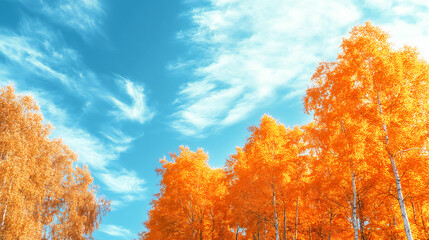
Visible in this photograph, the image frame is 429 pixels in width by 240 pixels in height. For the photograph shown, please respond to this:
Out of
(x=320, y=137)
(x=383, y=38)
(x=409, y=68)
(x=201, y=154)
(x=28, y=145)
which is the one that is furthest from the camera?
(x=201, y=154)

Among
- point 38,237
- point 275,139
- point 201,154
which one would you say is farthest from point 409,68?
point 38,237

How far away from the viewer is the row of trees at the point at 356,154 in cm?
1227

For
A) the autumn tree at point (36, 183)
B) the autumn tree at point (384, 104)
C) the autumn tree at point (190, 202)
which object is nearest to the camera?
the autumn tree at point (384, 104)

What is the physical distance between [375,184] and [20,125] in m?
24.8

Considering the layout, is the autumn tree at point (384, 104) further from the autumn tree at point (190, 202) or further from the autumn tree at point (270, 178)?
the autumn tree at point (190, 202)

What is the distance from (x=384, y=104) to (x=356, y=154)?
9.36 feet

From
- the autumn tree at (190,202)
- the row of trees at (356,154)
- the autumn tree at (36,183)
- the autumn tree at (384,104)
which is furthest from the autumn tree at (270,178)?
the autumn tree at (36,183)

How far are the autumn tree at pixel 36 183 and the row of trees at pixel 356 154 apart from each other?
46.7ft

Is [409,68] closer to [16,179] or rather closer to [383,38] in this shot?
[383,38]

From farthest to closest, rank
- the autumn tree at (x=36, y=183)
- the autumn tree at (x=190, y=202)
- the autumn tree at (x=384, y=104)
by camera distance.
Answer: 1. the autumn tree at (x=190, y=202)
2. the autumn tree at (x=36, y=183)
3. the autumn tree at (x=384, y=104)

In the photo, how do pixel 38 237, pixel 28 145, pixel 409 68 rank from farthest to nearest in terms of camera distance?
pixel 28 145 < pixel 38 237 < pixel 409 68

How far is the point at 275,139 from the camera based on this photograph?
21172 millimetres

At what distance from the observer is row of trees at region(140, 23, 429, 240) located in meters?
12.3

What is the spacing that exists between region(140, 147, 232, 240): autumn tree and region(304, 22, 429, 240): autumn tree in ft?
46.7
